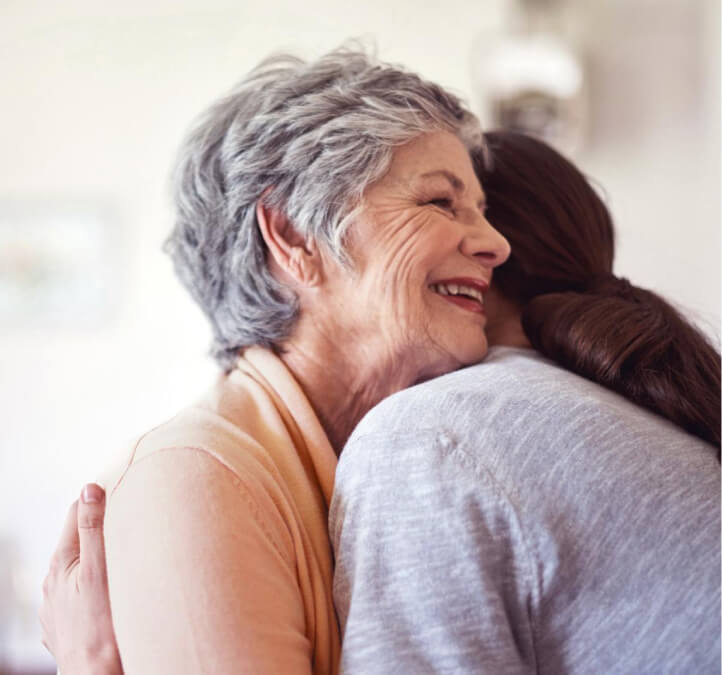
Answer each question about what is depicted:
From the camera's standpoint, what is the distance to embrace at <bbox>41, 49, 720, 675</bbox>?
740 millimetres

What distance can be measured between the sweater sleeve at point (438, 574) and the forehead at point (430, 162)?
1.57 feet

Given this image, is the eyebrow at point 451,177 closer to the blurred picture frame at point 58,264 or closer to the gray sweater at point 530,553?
the gray sweater at point 530,553

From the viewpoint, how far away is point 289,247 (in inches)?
45.1

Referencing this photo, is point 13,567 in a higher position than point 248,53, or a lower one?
A: lower

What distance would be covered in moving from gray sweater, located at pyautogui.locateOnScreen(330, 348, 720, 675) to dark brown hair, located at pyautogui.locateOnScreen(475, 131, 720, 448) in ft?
0.50

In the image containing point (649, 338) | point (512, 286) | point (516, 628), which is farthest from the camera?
point (512, 286)

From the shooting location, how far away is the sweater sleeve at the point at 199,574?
767mm

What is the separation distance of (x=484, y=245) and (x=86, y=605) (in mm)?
672

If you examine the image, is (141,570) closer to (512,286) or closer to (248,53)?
(512,286)

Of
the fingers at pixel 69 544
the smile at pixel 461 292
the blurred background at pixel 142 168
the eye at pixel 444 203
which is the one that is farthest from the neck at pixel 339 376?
the blurred background at pixel 142 168

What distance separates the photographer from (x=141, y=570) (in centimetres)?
80

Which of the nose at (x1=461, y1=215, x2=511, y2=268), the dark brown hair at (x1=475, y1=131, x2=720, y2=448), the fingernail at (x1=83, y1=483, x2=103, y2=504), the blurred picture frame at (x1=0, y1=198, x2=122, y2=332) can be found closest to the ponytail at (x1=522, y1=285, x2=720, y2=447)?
the dark brown hair at (x1=475, y1=131, x2=720, y2=448)

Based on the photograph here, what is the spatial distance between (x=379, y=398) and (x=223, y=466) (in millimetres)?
360

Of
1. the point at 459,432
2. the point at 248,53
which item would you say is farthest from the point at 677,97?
the point at 459,432
